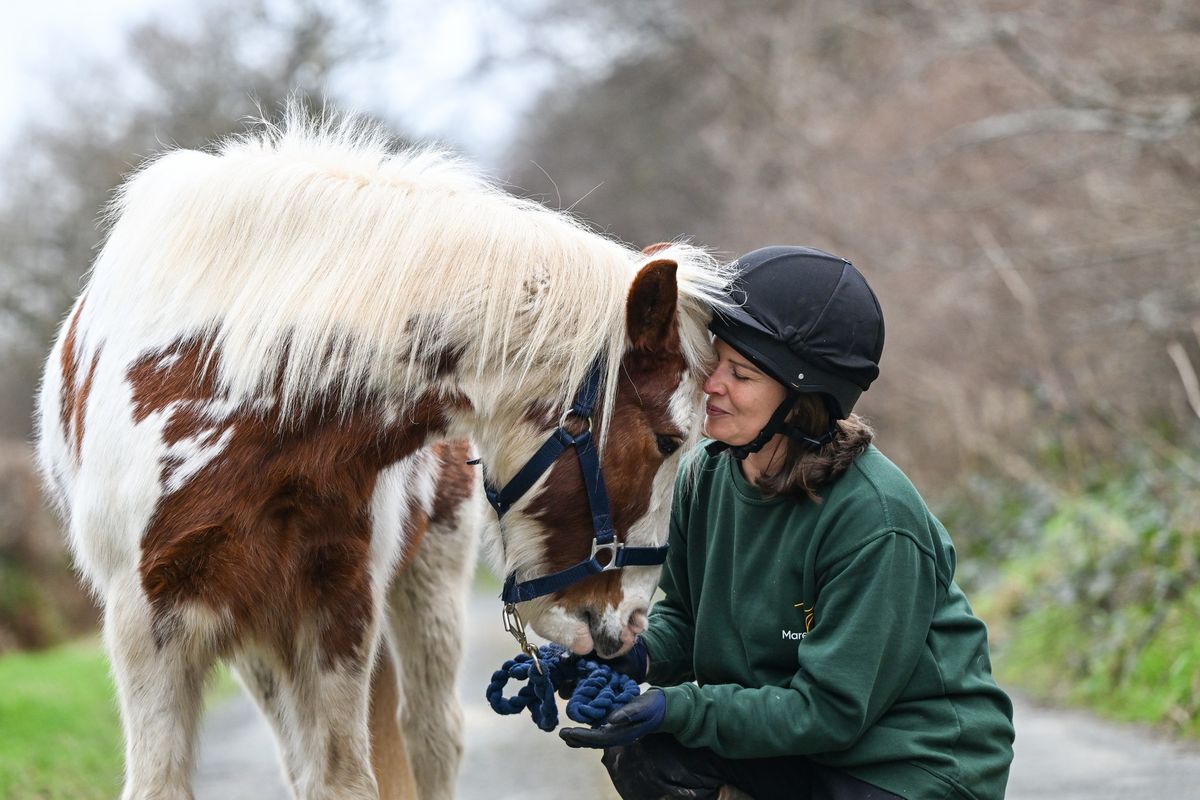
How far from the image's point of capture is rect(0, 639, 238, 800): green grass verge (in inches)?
231

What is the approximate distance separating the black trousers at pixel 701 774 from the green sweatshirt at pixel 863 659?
22cm

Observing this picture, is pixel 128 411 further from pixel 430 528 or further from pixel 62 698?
pixel 62 698

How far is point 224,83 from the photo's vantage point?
590 inches

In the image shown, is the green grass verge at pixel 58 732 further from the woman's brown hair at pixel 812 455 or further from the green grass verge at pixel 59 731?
the woman's brown hair at pixel 812 455

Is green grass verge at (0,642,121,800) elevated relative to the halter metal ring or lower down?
lower down

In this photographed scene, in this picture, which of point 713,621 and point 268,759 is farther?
point 268,759

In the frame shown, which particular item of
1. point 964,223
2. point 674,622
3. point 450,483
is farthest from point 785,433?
point 964,223

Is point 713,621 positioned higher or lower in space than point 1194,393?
lower

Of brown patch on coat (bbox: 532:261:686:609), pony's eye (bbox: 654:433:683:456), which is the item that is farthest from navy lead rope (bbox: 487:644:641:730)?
pony's eye (bbox: 654:433:683:456)

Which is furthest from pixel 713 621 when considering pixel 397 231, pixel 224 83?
pixel 224 83

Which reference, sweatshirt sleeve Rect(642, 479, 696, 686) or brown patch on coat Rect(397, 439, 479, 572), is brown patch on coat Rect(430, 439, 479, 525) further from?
sweatshirt sleeve Rect(642, 479, 696, 686)

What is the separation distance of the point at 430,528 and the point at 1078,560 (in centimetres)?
462

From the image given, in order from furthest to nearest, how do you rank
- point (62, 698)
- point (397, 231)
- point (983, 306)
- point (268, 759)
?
point (983, 306)
point (62, 698)
point (268, 759)
point (397, 231)

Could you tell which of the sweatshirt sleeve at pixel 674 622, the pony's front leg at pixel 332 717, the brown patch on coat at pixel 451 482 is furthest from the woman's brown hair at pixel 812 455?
the brown patch on coat at pixel 451 482
